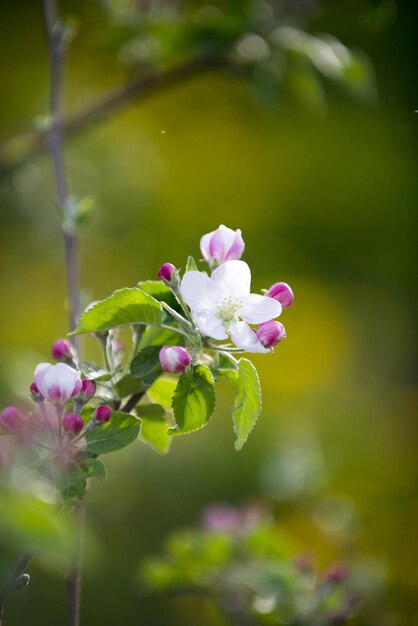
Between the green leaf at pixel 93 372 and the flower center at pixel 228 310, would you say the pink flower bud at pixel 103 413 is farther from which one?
the flower center at pixel 228 310

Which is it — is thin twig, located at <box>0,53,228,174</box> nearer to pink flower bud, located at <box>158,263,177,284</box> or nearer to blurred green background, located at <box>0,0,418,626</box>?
blurred green background, located at <box>0,0,418,626</box>

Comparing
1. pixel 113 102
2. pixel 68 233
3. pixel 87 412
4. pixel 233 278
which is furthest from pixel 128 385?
pixel 113 102

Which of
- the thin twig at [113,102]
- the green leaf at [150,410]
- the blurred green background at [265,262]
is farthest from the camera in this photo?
the blurred green background at [265,262]

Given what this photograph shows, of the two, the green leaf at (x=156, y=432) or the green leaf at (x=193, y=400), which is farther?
the green leaf at (x=156, y=432)

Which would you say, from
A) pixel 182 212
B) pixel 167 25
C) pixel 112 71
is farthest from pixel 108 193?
pixel 167 25

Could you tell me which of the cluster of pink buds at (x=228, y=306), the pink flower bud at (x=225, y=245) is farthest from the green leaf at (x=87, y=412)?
the pink flower bud at (x=225, y=245)

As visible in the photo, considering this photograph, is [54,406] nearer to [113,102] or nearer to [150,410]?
[150,410]

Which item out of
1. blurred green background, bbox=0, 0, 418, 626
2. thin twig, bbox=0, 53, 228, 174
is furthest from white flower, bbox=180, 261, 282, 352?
blurred green background, bbox=0, 0, 418, 626
